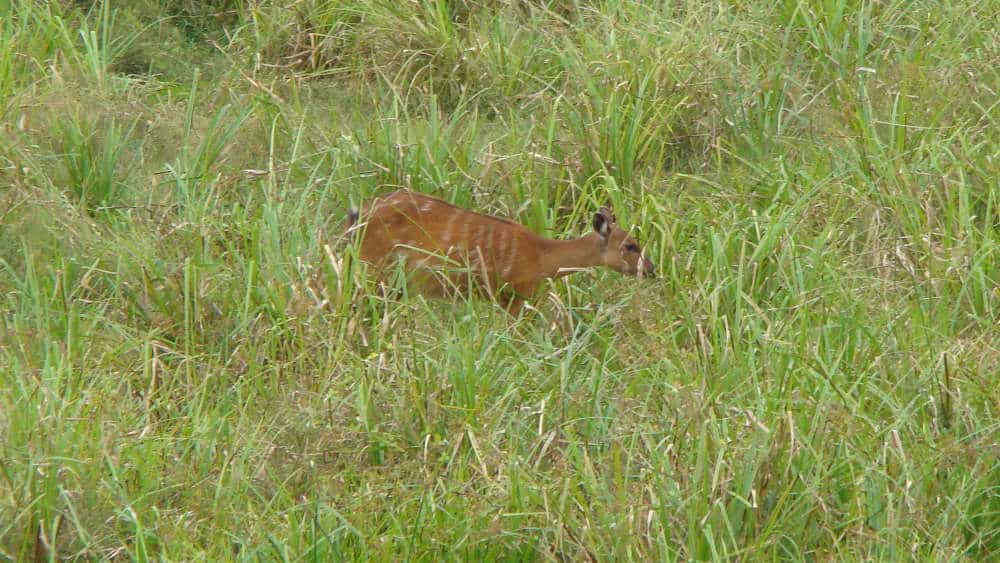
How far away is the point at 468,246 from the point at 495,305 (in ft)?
1.86

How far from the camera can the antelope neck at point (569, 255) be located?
704 centimetres

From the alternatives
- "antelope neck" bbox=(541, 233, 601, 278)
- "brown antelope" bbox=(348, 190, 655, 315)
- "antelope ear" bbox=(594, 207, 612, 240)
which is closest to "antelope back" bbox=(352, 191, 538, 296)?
"brown antelope" bbox=(348, 190, 655, 315)

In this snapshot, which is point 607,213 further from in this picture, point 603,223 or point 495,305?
point 495,305

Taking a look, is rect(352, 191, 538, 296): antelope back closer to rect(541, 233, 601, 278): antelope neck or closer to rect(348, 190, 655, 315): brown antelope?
rect(348, 190, 655, 315): brown antelope

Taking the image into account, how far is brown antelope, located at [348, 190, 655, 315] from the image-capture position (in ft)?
22.7

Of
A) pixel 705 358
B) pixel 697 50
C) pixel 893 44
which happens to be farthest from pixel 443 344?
pixel 893 44

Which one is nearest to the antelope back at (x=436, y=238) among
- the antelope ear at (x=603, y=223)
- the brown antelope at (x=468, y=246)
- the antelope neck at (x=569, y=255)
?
the brown antelope at (x=468, y=246)

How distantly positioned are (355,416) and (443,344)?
536 millimetres

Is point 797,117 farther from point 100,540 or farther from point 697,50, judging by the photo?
point 100,540

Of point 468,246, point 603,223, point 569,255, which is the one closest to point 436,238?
point 468,246

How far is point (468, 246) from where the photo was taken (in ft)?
22.9

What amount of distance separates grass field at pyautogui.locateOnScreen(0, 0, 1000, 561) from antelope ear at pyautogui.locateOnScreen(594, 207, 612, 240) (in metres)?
0.17

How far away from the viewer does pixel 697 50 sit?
784 centimetres

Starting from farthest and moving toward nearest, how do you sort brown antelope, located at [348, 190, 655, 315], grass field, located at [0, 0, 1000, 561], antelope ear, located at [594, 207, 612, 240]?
antelope ear, located at [594, 207, 612, 240] → brown antelope, located at [348, 190, 655, 315] → grass field, located at [0, 0, 1000, 561]
